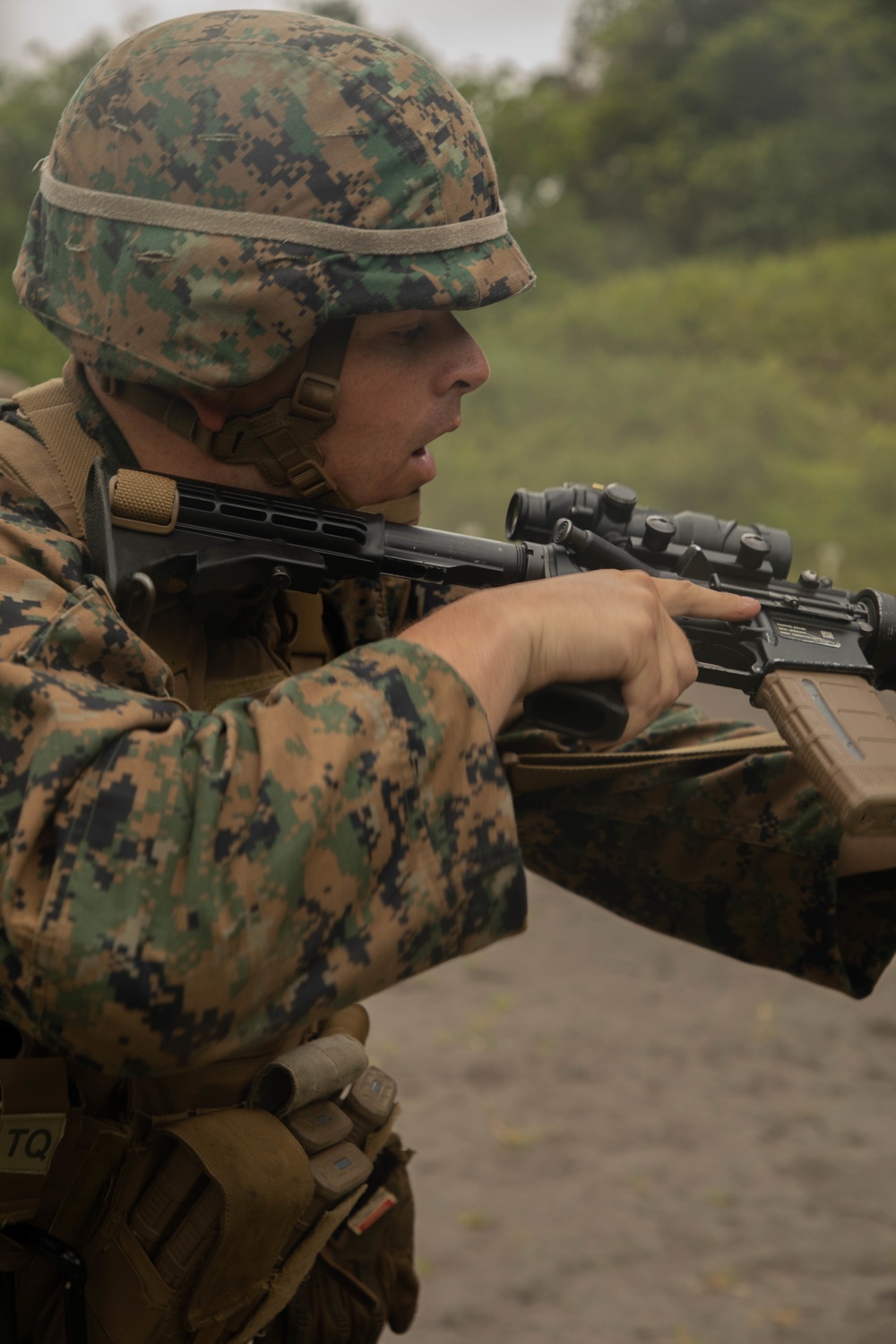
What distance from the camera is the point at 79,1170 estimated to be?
2033 millimetres

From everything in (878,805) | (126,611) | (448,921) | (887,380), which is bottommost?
(448,921)

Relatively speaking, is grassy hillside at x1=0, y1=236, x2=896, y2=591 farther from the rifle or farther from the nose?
the nose

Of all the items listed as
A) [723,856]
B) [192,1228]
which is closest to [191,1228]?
[192,1228]

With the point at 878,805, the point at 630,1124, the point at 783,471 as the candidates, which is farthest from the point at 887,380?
the point at 878,805

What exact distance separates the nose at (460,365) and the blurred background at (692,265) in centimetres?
941

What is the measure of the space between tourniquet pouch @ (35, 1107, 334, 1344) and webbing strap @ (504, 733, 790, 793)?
752mm

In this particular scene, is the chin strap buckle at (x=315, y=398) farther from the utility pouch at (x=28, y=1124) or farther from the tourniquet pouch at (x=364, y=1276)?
the tourniquet pouch at (x=364, y=1276)

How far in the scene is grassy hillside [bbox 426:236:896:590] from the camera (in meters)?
12.7

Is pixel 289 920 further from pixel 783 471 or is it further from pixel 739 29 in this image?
pixel 739 29

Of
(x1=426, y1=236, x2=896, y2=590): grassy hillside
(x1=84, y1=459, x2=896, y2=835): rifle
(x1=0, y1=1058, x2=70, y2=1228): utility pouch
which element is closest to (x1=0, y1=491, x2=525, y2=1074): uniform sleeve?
(x1=84, y1=459, x2=896, y2=835): rifle

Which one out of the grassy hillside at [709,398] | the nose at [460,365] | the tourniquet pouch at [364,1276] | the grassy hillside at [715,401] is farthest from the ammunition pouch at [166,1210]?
the grassy hillside at [709,398]

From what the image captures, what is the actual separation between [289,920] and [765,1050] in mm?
4102

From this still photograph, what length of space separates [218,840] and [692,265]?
55.8 ft

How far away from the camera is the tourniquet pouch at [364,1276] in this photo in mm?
2354
